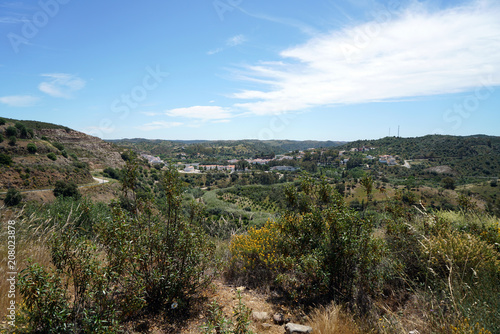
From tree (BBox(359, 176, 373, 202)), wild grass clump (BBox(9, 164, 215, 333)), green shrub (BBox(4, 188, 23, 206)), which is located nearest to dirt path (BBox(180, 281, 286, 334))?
wild grass clump (BBox(9, 164, 215, 333))

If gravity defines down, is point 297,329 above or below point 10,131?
below

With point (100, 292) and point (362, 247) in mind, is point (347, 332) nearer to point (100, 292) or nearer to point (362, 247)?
point (362, 247)

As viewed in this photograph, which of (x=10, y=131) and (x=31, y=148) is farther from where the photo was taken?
(x=10, y=131)

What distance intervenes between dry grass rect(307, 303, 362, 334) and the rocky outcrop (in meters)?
64.2

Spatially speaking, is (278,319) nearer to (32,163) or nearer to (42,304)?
(42,304)

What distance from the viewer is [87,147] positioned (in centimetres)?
6756

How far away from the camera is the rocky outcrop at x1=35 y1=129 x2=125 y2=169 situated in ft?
200

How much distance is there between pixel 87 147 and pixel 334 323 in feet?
262

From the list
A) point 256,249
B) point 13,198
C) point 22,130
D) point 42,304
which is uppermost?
point 22,130

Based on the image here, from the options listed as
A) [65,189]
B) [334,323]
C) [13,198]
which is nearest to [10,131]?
[65,189]

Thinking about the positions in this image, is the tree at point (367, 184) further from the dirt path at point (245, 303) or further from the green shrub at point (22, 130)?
the green shrub at point (22, 130)

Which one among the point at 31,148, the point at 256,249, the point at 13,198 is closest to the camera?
the point at 256,249

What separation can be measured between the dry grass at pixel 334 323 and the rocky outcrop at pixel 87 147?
211 ft

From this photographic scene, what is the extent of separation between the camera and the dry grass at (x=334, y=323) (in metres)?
2.98
